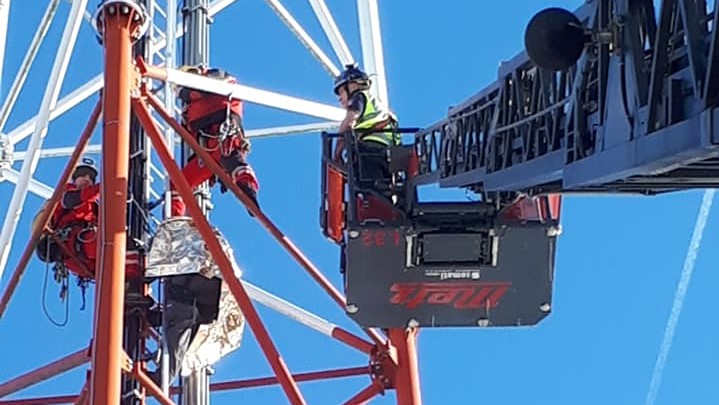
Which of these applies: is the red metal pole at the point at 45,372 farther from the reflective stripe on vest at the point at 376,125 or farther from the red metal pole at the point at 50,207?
the reflective stripe on vest at the point at 376,125

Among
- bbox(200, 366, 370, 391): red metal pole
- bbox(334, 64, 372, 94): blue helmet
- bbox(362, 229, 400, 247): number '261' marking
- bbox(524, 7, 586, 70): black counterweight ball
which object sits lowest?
bbox(200, 366, 370, 391): red metal pole

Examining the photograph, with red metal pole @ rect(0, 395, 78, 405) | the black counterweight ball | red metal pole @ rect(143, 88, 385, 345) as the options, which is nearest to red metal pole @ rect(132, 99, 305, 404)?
red metal pole @ rect(143, 88, 385, 345)

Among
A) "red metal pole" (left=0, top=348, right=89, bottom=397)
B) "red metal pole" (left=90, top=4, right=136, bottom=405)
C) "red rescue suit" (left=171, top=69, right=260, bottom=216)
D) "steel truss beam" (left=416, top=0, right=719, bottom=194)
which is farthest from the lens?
"red rescue suit" (left=171, top=69, right=260, bottom=216)

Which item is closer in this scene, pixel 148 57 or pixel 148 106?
pixel 148 106

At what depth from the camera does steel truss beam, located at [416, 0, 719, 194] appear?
23.4ft

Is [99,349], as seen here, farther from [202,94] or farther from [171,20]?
[171,20]

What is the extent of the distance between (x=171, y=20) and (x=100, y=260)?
4792mm

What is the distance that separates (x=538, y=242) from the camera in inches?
540

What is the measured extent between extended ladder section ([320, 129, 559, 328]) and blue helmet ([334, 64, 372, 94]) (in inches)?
65.1

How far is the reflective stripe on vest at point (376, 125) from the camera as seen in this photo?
1454cm

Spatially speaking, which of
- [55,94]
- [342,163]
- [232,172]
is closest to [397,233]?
[342,163]

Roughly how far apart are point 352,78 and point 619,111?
7.77 meters

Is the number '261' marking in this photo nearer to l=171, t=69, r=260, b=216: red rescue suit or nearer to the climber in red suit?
l=171, t=69, r=260, b=216: red rescue suit

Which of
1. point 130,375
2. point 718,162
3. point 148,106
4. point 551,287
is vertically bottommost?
point 130,375
